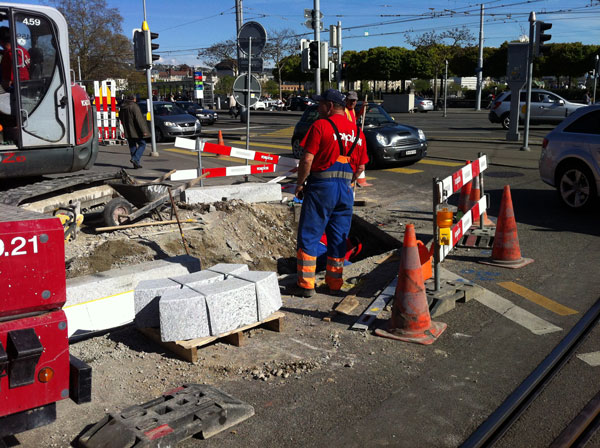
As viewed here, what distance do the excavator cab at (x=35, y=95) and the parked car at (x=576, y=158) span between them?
7.41m

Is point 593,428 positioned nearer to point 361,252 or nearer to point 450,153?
point 361,252

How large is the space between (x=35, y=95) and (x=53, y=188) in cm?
126

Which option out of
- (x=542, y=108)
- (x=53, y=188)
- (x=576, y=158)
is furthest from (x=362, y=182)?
(x=542, y=108)

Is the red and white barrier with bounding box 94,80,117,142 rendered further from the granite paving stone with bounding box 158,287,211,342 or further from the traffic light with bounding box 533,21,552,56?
the granite paving stone with bounding box 158,287,211,342

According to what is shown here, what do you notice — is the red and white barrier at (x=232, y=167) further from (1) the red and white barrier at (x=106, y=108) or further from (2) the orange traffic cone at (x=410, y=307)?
(1) the red and white barrier at (x=106, y=108)

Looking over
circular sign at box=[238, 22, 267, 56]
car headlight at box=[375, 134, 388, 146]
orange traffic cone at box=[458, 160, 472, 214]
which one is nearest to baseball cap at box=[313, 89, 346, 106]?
orange traffic cone at box=[458, 160, 472, 214]

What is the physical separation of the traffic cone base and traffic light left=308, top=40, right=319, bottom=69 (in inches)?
653

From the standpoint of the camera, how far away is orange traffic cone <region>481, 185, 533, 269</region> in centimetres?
750

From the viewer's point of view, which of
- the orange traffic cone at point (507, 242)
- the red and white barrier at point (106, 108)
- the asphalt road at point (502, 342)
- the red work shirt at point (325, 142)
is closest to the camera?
the asphalt road at point (502, 342)

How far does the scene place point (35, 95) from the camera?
27.9ft

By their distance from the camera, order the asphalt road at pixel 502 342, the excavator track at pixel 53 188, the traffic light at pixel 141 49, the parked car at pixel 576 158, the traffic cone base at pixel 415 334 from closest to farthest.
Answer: the asphalt road at pixel 502 342 → the traffic cone base at pixel 415 334 → the excavator track at pixel 53 188 → the parked car at pixel 576 158 → the traffic light at pixel 141 49

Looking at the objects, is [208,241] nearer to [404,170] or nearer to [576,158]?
[576,158]

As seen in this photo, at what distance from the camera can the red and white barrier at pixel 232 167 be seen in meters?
11.1

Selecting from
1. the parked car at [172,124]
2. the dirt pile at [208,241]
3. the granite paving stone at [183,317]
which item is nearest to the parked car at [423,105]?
the parked car at [172,124]
